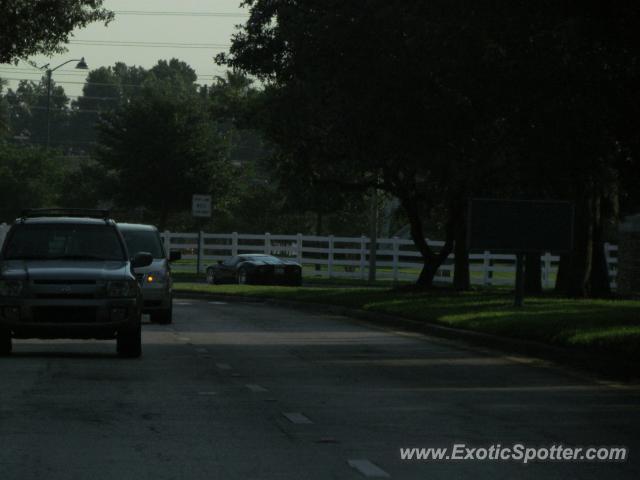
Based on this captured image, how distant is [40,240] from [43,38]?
54.4ft

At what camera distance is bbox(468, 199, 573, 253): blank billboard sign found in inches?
1126

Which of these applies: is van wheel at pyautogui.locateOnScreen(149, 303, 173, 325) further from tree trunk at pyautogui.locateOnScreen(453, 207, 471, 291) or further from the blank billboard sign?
tree trunk at pyautogui.locateOnScreen(453, 207, 471, 291)

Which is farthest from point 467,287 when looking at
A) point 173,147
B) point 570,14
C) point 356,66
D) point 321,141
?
point 173,147

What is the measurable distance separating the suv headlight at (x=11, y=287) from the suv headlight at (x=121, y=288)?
3.43 feet

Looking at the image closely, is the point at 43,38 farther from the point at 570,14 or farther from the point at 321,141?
the point at 570,14

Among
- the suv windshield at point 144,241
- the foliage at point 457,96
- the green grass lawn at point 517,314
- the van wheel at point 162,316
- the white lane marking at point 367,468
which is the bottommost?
the van wheel at point 162,316

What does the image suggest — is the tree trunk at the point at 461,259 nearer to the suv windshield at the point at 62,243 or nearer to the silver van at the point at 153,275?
the silver van at the point at 153,275

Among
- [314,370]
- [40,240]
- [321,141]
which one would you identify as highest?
[321,141]

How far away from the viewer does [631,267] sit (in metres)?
47.3

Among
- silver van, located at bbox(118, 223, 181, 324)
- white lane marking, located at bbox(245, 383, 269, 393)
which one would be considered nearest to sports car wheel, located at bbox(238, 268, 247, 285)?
silver van, located at bbox(118, 223, 181, 324)

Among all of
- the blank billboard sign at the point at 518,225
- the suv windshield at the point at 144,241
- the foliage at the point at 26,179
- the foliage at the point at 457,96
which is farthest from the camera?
the foliage at the point at 26,179

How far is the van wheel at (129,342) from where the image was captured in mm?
18547

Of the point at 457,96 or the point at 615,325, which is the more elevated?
the point at 457,96

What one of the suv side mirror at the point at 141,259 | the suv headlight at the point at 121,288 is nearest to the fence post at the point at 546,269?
the suv side mirror at the point at 141,259
